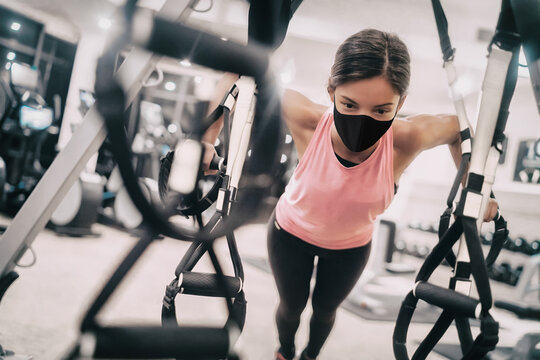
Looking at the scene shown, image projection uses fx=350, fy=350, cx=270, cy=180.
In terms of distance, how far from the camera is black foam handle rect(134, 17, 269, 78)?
1.03ft

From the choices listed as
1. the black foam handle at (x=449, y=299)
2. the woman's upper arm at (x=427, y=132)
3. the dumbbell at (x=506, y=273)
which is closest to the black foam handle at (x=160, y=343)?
the black foam handle at (x=449, y=299)

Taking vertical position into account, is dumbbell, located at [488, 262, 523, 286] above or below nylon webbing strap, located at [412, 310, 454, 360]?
below

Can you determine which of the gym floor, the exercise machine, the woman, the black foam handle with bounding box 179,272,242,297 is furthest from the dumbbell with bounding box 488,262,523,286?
the black foam handle with bounding box 179,272,242,297

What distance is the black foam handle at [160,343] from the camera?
44 centimetres

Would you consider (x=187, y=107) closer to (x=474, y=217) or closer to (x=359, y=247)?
(x=474, y=217)

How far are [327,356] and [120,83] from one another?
94.0 inches

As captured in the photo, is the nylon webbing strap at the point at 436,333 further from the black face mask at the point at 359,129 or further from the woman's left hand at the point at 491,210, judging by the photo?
the black face mask at the point at 359,129

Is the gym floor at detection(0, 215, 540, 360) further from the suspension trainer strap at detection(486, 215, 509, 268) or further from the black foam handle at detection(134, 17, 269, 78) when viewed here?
the black foam handle at detection(134, 17, 269, 78)

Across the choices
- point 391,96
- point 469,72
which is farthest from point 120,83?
point 469,72

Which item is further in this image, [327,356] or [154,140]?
[154,140]

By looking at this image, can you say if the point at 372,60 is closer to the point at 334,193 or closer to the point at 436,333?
the point at 334,193

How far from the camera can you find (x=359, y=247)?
1.53 meters

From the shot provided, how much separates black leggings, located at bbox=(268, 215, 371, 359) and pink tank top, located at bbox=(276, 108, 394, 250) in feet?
0.16

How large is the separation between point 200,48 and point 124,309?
2.56 m
